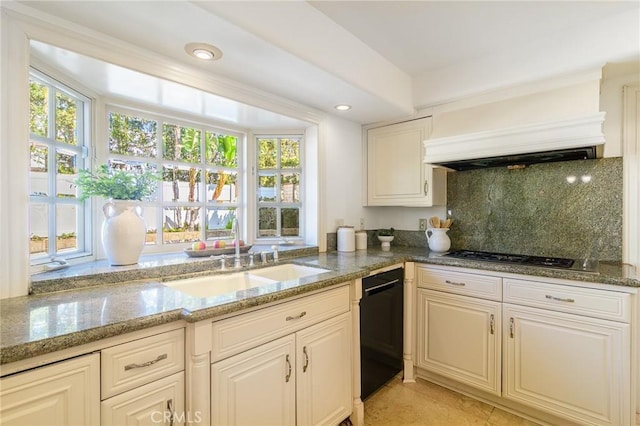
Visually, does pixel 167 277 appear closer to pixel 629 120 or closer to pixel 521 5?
pixel 521 5

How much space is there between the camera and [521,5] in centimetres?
164

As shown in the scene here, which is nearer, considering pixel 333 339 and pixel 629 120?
pixel 333 339

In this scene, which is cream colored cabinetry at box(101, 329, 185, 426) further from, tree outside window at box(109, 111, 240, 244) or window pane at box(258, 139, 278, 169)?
window pane at box(258, 139, 278, 169)

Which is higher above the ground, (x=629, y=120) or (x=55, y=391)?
(x=629, y=120)

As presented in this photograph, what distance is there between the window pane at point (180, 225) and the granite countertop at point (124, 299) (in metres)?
0.27

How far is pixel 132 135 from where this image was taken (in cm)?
196

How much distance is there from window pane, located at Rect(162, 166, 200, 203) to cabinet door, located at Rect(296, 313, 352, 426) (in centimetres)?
134

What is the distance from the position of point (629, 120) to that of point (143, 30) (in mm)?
2856

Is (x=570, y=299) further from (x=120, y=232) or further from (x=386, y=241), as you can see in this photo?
(x=120, y=232)

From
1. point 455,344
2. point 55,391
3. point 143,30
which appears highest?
point 143,30

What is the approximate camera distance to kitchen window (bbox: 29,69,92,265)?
1.48 m

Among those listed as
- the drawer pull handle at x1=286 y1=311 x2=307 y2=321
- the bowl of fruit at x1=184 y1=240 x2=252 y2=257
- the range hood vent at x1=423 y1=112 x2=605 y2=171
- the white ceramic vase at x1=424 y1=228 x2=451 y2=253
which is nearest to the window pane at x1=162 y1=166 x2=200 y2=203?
the bowl of fruit at x1=184 y1=240 x2=252 y2=257

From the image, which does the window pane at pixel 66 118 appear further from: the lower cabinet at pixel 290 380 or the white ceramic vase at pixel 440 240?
the white ceramic vase at pixel 440 240

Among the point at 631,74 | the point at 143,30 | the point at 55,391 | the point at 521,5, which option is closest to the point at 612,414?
the point at 631,74
